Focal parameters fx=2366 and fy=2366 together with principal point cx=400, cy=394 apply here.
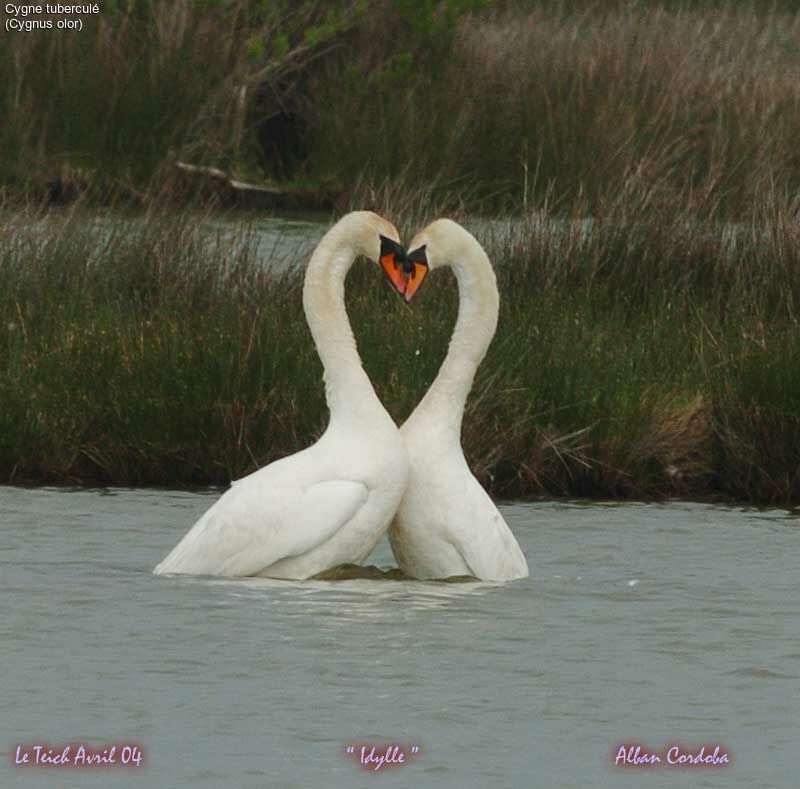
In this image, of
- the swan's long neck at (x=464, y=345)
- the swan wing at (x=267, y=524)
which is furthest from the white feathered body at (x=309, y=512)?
the swan's long neck at (x=464, y=345)

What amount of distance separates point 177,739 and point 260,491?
191 centimetres

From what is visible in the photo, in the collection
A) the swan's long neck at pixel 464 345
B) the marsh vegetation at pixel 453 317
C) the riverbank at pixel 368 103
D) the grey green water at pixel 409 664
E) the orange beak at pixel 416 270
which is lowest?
the riverbank at pixel 368 103

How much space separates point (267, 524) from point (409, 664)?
1.03m

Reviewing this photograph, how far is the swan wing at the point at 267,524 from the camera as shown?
28.2 ft

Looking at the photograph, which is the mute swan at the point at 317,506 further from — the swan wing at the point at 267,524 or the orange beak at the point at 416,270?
the orange beak at the point at 416,270

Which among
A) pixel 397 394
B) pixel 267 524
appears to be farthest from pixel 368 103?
pixel 267 524

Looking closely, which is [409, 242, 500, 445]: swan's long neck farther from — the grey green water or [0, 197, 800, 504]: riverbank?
[0, 197, 800, 504]: riverbank

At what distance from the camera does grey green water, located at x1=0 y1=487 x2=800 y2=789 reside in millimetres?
6746

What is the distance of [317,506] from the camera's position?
28.2 ft

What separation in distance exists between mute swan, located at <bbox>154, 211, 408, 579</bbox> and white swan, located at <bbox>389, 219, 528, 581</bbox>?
0.17m

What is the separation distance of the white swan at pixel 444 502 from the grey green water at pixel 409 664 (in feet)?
0.36

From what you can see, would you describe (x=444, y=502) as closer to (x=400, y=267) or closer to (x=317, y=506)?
(x=317, y=506)

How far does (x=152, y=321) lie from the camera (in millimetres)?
12281

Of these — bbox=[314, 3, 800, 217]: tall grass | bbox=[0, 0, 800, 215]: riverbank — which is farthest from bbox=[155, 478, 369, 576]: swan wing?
bbox=[314, 3, 800, 217]: tall grass
